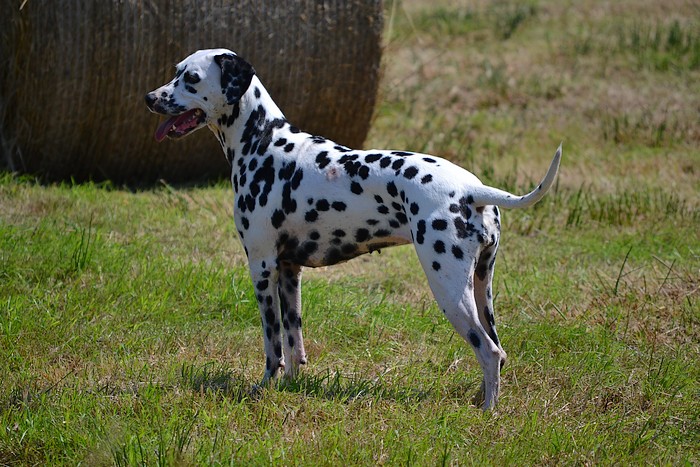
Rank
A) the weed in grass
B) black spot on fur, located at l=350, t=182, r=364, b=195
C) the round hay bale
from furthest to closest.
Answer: the round hay bale
the weed in grass
black spot on fur, located at l=350, t=182, r=364, b=195

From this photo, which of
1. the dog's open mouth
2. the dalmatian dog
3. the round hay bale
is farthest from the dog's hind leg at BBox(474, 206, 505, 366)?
the round hay bale

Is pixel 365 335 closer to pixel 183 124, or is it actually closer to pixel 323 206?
pixel 323 206

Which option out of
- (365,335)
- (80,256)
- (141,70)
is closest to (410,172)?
(365,335)

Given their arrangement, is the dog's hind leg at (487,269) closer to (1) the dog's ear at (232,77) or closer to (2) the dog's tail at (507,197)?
(2) the dog's tail at (507,197)

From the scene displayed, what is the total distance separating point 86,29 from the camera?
8609 millimetres

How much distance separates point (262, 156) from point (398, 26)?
34.1 ft

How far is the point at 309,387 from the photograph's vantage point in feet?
17.2

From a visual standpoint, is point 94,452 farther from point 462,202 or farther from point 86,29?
point 86,29

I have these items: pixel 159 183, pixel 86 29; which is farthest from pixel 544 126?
pixel 86 29

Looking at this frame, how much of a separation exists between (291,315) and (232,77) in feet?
4.35

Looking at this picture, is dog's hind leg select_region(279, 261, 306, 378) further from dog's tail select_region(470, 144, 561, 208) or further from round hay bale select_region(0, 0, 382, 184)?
round hay bale select_region(0, 0, 382, 184)

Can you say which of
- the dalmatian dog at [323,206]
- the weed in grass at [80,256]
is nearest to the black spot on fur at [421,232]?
the dalmatian dog at [323,206]

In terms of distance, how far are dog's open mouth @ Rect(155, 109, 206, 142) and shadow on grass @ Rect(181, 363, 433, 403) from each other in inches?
49.5

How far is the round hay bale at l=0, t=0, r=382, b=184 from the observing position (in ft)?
28.3
